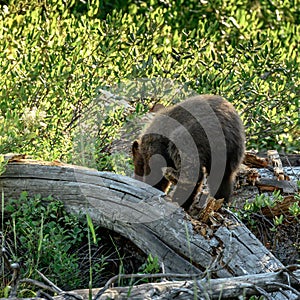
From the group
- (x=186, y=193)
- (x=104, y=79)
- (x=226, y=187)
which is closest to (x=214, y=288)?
(x=186, y=193)

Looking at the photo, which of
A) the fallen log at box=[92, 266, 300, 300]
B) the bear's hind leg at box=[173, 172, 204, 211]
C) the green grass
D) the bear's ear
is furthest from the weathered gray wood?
the bear's ear

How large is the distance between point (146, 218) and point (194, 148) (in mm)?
874

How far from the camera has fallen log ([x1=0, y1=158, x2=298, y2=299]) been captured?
12.2 feet

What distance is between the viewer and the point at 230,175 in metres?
4.86

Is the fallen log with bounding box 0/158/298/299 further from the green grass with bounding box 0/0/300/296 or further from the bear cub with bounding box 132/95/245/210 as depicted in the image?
the bear cub with bounding box 132/95/245/210

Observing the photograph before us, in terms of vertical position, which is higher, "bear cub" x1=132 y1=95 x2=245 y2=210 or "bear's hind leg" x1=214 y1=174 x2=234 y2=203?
"bear cub" x1=132 y1=95 x2=245 y2=210

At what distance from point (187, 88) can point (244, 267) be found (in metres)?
2.59

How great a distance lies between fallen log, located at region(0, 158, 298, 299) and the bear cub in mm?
492

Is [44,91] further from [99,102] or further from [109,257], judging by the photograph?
[109,257]

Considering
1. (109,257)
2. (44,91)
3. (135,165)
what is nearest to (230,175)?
(135,165)

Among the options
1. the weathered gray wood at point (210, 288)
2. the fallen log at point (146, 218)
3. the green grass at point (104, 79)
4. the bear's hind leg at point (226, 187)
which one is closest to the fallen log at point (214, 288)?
the weathered gray wood at point (210, 288)

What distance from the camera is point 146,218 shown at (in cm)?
396

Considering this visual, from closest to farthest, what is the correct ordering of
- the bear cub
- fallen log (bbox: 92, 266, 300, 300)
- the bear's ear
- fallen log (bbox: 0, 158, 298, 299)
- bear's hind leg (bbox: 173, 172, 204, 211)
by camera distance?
fallen log (bbox: 92, 266, 300, 300) → fallen log (bbox: 0, 158, 298, 299) → bear's hind leg (bbox: 173, 172, 204, 211) → the bear cub → the bear's ear

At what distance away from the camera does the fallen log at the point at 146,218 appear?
146 inches
